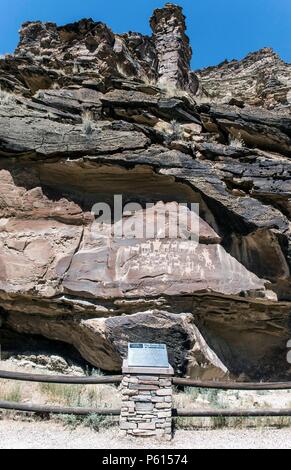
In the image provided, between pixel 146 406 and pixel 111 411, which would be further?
pixel 111 411

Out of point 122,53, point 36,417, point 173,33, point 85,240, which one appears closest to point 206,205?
point 85,240

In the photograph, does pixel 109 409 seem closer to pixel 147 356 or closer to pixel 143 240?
pixel 147 356

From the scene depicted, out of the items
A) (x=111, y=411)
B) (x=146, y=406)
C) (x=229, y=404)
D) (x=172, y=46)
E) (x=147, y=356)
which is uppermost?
(x=172, y=46)

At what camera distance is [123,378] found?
6.20m

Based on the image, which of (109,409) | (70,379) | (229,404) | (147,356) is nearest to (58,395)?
(70,379)

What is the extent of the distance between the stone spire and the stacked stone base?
45.2 feet

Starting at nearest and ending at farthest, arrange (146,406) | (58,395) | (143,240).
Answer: (146,406) → (58,395) → (143,240)

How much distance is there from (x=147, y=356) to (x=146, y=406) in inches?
26.8

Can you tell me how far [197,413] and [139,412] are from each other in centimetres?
96

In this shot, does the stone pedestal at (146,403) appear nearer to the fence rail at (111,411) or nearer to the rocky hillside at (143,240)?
the fence rail at (111,411)

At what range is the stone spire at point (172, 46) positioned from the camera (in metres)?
17.7

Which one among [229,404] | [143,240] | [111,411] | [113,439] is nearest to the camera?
[113,439]

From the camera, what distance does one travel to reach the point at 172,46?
1809 centimetres

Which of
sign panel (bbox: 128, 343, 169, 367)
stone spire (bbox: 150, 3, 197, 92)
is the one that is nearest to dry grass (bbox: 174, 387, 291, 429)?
sign panel (bbox: 128, 343, 169, 367)
